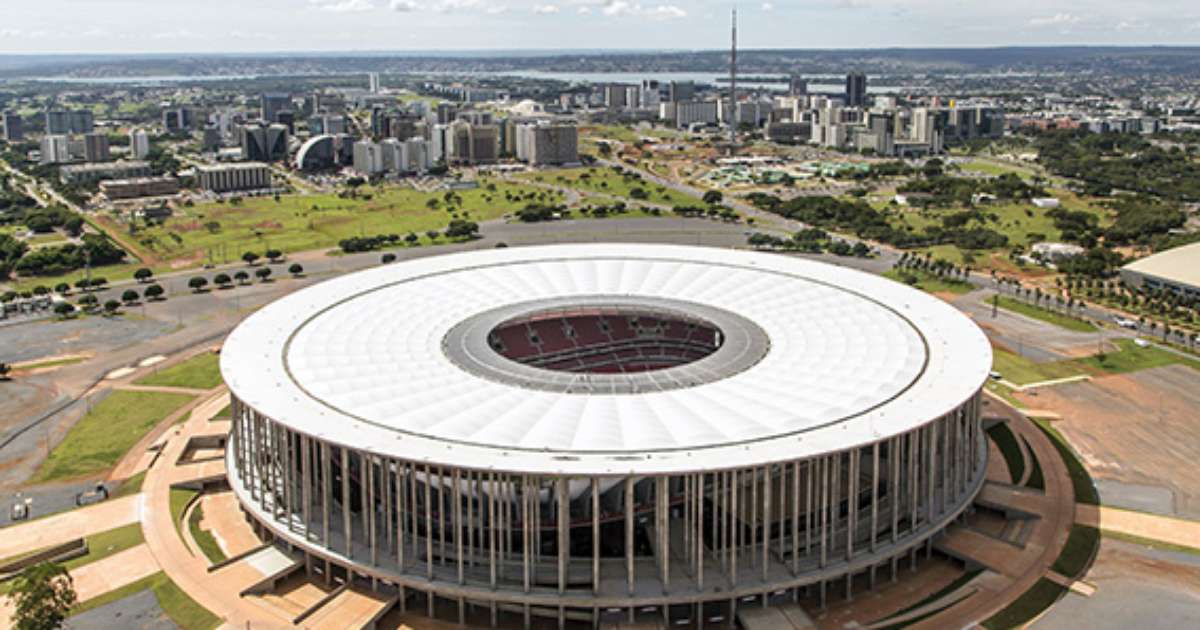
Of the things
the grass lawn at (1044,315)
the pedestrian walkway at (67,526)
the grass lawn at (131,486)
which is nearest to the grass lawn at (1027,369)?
the grass lawn at (1044,315)

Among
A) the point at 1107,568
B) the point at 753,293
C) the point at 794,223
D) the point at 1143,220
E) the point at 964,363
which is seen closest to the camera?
the point at 1107,568

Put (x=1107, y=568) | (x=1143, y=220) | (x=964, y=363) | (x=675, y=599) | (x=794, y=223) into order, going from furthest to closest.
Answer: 1. (x=794, y=223)
2. (x=1143, y=220)
3. (x=964, y=363)
4. (x=1107, y=568)
5. (x=675, y=599)

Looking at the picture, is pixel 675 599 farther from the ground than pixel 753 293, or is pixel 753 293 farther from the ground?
pixel 753 293

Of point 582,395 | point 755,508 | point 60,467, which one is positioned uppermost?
point 582,395

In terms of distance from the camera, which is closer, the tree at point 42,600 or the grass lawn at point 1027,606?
the tree at point 42,600

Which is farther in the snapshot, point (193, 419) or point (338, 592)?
point (193, 419)

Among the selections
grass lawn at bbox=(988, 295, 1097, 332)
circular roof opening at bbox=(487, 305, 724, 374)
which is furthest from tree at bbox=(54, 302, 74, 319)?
grass lawn at bbox=(988, 295, 1097, 332)

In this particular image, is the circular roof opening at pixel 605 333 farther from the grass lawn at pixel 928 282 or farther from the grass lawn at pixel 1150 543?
the grass lawn at pixel 928 282

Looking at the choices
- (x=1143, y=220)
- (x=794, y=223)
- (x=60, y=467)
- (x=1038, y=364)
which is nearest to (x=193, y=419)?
(x=60, y=467)

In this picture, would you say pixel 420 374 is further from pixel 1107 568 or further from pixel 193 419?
pixel 1107 568
